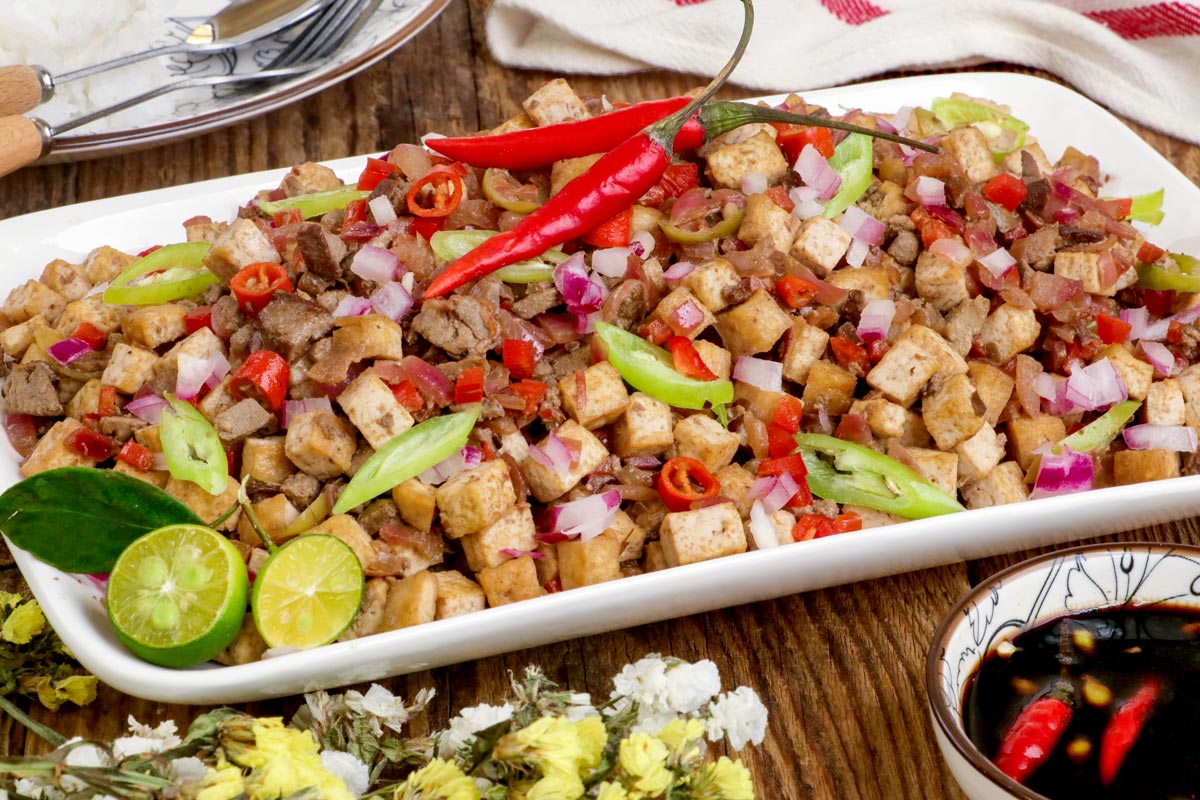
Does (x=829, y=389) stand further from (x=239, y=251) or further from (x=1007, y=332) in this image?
(x=239, y=251)

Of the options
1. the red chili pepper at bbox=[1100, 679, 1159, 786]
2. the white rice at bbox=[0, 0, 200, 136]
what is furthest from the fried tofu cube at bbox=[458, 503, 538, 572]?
the white rice at bbox=[0, 0, 200, 136]

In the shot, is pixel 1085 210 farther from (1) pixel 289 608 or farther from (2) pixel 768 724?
(1) pixel 289 608

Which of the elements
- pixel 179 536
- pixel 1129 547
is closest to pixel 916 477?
pixel 1129 547

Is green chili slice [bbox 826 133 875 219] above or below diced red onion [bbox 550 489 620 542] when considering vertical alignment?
above

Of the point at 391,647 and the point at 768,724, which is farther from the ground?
the point at 391,647

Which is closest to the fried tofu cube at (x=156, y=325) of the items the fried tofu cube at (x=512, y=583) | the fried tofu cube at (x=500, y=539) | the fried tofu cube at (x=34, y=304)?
the fried tofu cube at (x=34, y=304)


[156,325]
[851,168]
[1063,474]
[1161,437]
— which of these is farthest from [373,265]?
[1161,437]

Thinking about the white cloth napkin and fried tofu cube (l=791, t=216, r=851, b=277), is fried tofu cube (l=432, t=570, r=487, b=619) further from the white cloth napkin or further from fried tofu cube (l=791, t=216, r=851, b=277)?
the white cloth napkin
